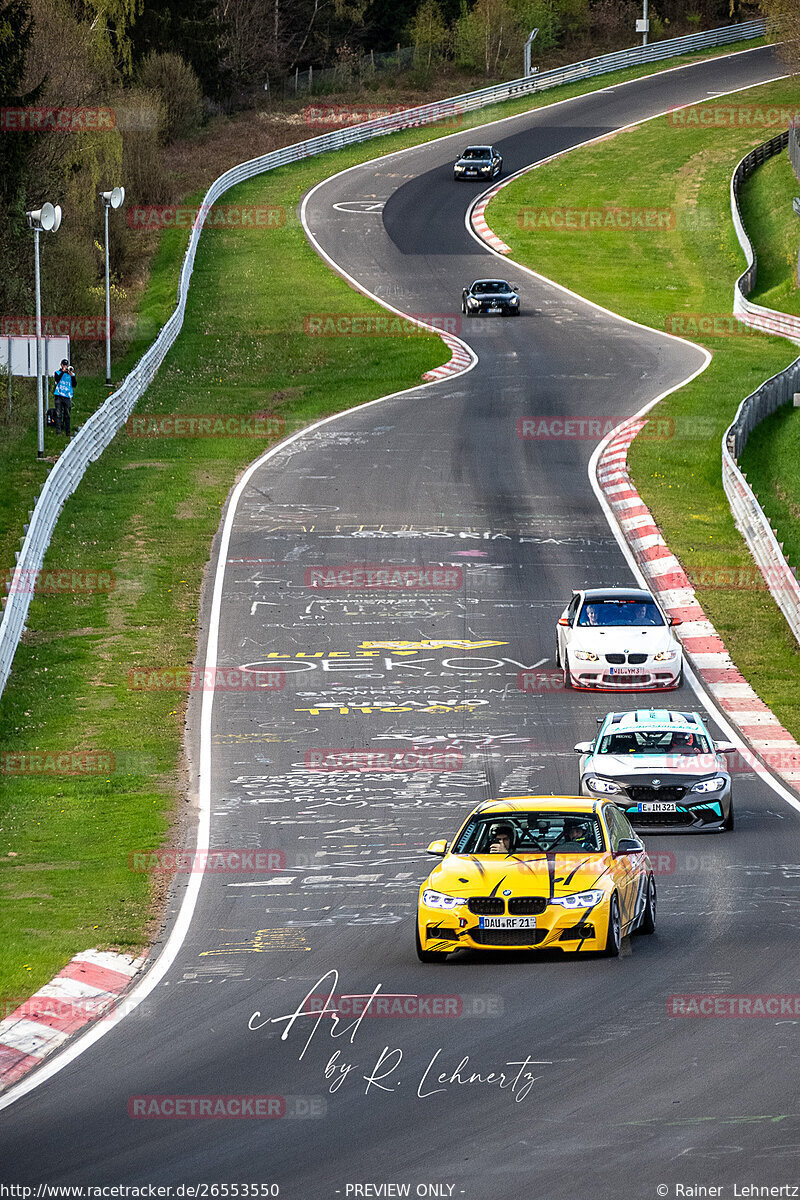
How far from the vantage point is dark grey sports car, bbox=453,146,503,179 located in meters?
80.0

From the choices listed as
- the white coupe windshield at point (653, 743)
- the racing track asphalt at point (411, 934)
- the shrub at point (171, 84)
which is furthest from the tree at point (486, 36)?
the white coupe windshield at point (653, 743)

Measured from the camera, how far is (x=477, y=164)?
263 feet

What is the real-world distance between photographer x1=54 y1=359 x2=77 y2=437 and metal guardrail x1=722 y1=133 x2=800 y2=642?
49.5ft

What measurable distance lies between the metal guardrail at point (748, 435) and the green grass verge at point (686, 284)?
1.20 ft

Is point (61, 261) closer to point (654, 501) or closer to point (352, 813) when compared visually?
point (654, 501)

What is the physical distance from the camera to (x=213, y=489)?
40.3 metres

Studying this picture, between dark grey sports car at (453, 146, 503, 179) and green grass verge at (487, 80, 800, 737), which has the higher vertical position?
dark grey sports car at (453, 146, 503, 179)

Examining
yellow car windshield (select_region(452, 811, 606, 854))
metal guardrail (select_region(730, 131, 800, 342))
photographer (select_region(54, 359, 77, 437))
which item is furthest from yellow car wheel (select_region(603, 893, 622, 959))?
metal guardrail (select_region(730, 131, 800, 342))

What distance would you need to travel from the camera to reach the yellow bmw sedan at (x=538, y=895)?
1390cm

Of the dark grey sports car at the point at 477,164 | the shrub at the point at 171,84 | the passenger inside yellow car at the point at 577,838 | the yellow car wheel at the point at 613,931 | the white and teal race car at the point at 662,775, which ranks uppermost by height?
the shrub at the point at 171,84

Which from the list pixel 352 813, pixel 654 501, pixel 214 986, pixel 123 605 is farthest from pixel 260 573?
pixel 214 986

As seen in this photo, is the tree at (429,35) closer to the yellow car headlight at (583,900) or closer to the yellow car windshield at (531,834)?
the yellow car windshield at (531,834)

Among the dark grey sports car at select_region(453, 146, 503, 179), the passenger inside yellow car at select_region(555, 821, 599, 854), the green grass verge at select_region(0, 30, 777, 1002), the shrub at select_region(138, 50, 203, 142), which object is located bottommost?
the green grass verge at select_region(0, 30, 777, 1002)

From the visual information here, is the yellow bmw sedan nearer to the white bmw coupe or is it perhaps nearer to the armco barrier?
the white bmw coupe
